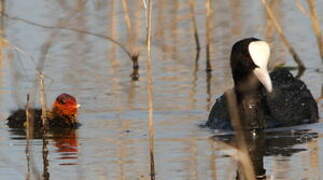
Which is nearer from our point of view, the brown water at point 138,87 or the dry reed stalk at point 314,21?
the brown water at point 138,87

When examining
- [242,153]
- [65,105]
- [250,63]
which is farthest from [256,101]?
[242,153]

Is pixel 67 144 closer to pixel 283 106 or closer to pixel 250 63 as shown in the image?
pixel 250 63

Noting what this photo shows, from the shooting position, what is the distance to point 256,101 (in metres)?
11.2

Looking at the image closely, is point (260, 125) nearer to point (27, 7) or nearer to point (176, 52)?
point (176, 52)

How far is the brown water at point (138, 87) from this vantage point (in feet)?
29.9

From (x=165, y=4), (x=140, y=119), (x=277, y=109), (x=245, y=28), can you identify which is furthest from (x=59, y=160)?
(x=165, y=4)

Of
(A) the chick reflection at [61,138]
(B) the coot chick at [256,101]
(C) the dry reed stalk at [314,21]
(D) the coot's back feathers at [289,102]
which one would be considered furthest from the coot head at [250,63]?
(A) the chick reflection at [61,138]

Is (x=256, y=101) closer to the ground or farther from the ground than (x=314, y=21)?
closer to the ground

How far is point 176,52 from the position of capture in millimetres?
14188

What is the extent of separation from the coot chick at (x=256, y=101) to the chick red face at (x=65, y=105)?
1.22 m

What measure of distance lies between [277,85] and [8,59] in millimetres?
3258

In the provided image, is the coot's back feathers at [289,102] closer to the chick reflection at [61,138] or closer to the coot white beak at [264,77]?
the coot white beak at [264,77]

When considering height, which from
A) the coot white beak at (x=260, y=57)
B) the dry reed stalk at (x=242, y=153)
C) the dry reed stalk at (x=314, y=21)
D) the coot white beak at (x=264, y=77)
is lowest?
the dry reed stalk at (x=242, y=153)

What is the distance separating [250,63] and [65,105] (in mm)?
1691
